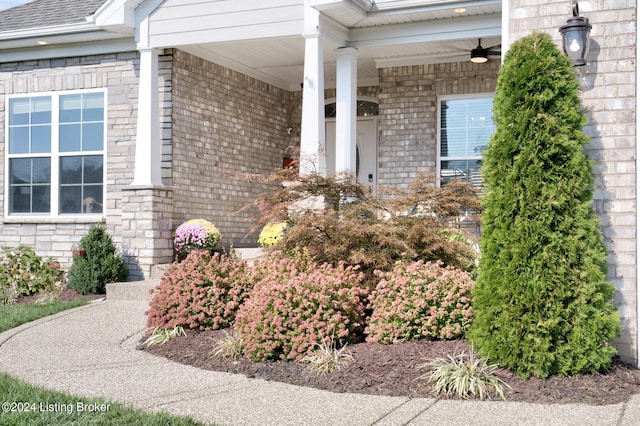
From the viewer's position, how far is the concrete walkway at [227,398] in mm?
4270

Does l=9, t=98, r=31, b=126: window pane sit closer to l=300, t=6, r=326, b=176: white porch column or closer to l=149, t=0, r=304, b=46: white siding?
l=149, t=0, r=304, b=46: white siding

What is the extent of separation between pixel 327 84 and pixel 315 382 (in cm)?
914

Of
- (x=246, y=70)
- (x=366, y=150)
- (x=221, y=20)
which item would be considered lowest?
(x=366, y=150)

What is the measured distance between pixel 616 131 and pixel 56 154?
9.30 metres

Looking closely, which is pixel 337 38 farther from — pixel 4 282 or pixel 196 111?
pixel 4 282

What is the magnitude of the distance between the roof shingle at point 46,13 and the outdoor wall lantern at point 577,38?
8308 millimetres

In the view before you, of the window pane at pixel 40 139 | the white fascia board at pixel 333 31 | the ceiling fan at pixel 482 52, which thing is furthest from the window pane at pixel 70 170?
the ceiling fan at pixel 482 52

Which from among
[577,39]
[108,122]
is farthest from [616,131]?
[108,122]

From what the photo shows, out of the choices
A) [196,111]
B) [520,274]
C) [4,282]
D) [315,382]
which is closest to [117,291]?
[4,282]

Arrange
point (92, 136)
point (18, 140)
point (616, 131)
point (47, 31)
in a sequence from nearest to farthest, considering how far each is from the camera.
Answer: point (616, 131) → point (47, 31) → point (92, 136) → point (18, 140)

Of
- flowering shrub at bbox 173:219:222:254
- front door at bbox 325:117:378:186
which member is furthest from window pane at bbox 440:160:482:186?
flowering shrub at bbox 173:219:222:254

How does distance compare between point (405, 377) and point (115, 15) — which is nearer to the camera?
point (405, 377)

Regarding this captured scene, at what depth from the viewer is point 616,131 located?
5.57 m

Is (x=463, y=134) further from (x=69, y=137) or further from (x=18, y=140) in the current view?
(x=18, y=140)
